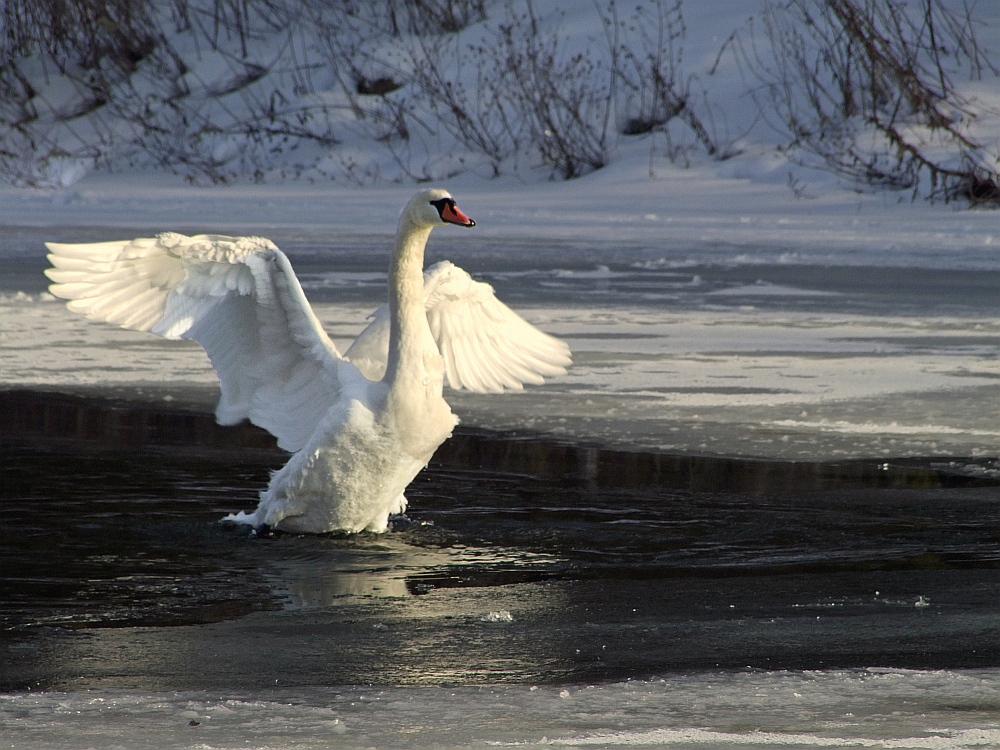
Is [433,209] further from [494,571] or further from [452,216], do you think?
[494,571]

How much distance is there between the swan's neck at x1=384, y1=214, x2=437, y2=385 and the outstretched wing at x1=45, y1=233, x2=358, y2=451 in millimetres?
246

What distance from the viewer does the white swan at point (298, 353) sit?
4.88 metres

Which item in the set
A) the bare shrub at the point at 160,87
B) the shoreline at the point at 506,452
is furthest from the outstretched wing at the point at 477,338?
the bare shrub at the point at 160,87

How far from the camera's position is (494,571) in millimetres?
4285

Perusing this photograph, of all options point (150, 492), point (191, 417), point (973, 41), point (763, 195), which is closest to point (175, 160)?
point (763, 195)

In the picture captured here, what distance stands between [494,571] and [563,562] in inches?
8.7

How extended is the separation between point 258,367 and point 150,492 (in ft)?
1.91

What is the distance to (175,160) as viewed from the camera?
2194cm

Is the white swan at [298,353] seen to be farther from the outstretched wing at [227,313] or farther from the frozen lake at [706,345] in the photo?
the frozen lake at [706,345]

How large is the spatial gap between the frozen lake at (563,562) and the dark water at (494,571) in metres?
0.01

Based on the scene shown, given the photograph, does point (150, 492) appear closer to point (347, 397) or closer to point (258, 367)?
point (258, 367)

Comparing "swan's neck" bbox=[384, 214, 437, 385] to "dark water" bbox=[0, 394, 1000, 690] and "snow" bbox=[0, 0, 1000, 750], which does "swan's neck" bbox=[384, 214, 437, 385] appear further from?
"snow" bbox=[0, 0, 1000, 750]

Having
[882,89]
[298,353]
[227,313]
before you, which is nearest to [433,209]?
[298,353]

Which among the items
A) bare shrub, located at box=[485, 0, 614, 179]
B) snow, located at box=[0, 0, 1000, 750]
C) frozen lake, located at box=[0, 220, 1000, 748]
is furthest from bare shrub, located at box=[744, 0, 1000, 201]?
frozen lake, located at box=[0, 220, 1000, 748]
